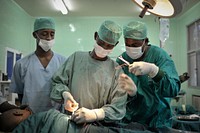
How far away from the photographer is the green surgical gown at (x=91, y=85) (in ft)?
4.28

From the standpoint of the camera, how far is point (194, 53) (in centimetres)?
443

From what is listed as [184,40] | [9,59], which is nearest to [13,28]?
[9,59]

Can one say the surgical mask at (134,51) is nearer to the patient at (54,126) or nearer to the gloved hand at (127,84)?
the gloved hand at (127,84)

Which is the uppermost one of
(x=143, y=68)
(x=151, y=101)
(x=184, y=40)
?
(x=184, y=40)

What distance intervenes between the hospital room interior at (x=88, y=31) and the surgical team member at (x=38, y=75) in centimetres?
173

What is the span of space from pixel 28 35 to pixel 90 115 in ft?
13.6

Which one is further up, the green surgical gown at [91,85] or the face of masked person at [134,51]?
the face of masked person at [134,51]

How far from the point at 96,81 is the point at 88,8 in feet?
11.3

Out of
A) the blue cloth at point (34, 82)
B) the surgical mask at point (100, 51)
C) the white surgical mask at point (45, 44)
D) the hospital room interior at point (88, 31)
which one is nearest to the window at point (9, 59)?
the hospital room interior at point (88, 31)

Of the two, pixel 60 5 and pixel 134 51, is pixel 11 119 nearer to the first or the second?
pixel 134 51

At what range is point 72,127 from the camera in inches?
46.8

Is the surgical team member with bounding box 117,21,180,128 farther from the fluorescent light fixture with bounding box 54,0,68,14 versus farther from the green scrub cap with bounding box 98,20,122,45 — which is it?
the fluorescent light fixture with bounding box 54,0,68,14

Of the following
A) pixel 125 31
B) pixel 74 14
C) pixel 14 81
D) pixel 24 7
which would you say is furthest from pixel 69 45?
pixel 125 31

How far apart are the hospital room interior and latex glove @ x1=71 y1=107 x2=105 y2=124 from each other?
84.9 inches
